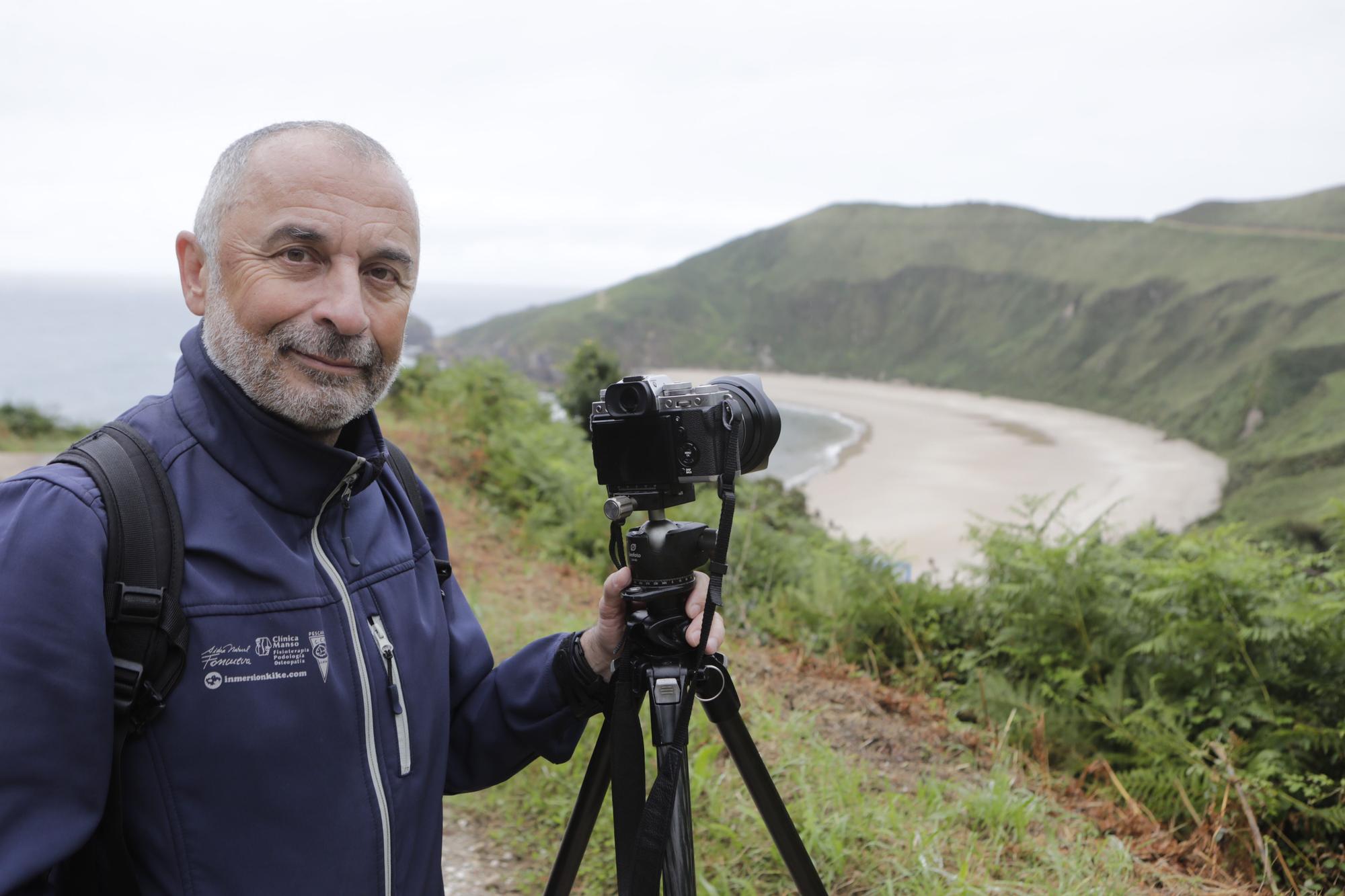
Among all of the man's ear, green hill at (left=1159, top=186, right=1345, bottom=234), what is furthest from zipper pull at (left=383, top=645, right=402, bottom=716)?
green hill at (left=1159, top=186, right=1345, bottom=234)

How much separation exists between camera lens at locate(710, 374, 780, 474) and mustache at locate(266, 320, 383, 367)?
0.66m

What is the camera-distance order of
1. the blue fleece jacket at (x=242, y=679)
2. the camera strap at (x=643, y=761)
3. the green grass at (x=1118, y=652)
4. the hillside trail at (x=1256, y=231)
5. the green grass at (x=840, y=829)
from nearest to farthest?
the blue fleece jacket at (x=242, y=679) < the camera strap at (x=643, y=761) < the green grass at (x=840, y=829) < the green grass at (x=1118, y=652) < the hillside trail at (x=1256, y=231)

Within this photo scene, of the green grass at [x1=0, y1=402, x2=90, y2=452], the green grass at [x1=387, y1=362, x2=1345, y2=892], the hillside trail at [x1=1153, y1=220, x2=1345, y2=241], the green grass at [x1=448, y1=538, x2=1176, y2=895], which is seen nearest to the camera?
the green grass at [x1=448, y1=538, x2=1176, y2=895]

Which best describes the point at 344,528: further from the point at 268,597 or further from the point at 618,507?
the point at 618,507

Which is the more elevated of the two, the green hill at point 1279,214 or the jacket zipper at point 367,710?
the green hill at point 1279,214

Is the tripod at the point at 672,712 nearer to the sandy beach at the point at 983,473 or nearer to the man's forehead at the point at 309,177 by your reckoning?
the man's forehead at the point at 309,177

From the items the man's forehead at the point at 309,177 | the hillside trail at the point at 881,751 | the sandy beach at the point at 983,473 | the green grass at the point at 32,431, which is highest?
the man's forehead at the point at 309,177

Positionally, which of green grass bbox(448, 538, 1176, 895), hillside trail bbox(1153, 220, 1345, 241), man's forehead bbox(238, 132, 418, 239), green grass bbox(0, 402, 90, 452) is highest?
hillside trail bbox(1153, 220, 1345, 241)

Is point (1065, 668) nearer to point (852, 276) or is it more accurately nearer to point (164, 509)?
point (164, 509)

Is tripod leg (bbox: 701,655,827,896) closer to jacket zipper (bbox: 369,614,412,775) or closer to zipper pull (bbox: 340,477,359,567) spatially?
jacket zipper (bbox: 369,614,412,775)

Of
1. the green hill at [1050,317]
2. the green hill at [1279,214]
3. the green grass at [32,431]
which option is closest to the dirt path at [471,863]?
the green grass at [32,431]

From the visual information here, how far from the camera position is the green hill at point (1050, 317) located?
159ft

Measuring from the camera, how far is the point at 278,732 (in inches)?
48.7

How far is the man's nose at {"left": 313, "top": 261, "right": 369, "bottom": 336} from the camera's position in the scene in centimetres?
135
